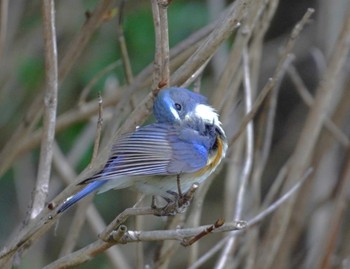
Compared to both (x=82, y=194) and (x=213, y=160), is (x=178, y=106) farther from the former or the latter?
(x=82, y=194)

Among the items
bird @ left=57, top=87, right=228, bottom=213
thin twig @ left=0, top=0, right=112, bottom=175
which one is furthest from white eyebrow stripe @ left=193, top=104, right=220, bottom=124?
thin twig @ left=0, top=0, right=112, bottom=175

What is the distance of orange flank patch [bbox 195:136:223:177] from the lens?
270 cm

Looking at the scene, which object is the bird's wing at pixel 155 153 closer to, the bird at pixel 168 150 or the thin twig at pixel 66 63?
the bird at pixel 168 150

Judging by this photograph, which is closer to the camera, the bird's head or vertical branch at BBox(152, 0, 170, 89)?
vertical branch at BBox(152, 0, 170, 89)

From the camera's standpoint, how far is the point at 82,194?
92.7 inches

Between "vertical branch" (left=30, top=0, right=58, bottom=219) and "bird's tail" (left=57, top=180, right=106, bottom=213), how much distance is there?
0.89 feet

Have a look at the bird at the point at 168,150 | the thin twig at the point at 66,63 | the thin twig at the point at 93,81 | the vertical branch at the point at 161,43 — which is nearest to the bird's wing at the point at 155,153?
the bird at the point at 168,150

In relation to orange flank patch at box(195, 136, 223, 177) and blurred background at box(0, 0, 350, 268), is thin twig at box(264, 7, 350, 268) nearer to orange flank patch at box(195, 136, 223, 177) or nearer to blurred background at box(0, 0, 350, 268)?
blurred background at box(0, 0, 350, 268)

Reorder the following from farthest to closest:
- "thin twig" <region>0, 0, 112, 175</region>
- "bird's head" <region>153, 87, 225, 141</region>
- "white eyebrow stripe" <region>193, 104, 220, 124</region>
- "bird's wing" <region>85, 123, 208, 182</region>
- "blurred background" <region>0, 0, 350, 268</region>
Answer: "blurred background" <region>0, 0, 350, 268</region> < "thin twig" <region>0, 0, 112, 175</region> < "white eyebrow stripe" <region>193, 104, 220, 124</region> < "bird's head" <region>153, 87, 225, 141</region> < "bird's wing" <region>85, 123, 208, 182</region>

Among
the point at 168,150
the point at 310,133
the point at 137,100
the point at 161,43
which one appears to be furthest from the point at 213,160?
the point at 137,100

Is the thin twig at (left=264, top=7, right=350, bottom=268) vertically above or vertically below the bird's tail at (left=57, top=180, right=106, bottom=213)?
below

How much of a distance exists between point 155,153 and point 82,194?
33 cm

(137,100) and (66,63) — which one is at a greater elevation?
(66,63)

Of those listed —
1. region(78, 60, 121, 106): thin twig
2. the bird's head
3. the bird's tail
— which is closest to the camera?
the bird's tail
